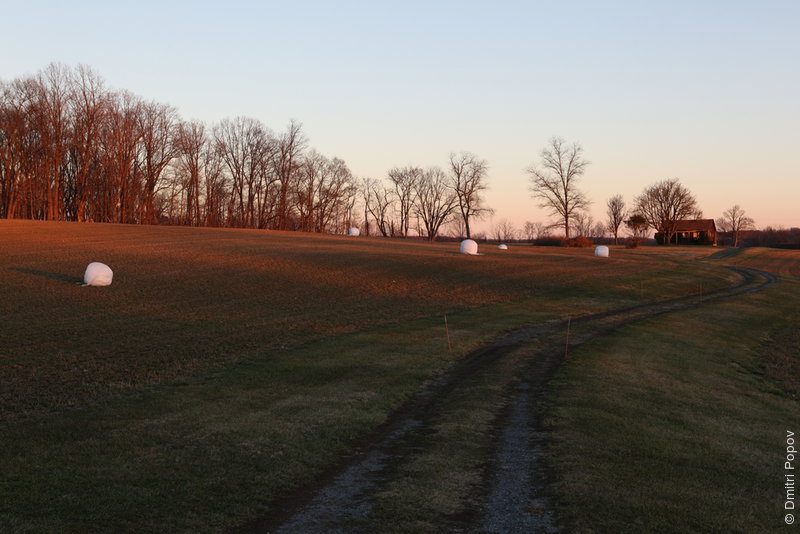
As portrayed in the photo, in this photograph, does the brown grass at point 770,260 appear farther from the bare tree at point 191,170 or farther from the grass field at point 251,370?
the bare tree at point 191,170

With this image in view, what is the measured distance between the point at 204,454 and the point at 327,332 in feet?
43.8

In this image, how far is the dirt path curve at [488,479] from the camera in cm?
841

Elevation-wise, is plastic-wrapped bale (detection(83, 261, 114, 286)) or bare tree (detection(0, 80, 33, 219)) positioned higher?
bare tree (detection(0, 80, 33, 219))

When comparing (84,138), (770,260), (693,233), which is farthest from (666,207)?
(84,138)

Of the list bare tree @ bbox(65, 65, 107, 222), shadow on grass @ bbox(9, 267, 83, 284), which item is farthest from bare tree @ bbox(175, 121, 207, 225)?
shadow on grass @ bbox(9, 267, 83, 284)

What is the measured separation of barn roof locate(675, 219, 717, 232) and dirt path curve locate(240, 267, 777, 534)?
13005 centimetres

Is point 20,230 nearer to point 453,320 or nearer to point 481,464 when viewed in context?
point 453,320

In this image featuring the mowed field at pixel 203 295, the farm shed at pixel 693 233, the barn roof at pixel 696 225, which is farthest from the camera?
the barn roof at pixel 696 225

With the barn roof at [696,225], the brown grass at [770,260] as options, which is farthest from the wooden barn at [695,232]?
the brown grass at [770,260]

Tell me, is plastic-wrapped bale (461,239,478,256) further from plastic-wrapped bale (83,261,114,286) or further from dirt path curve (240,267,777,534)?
dirt path curve (240,267,777,534)

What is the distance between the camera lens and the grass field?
9500 mm

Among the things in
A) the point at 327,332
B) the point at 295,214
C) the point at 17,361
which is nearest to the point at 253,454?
the point at 17,361

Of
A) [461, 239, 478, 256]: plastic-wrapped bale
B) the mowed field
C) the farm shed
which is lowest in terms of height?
the mowed field

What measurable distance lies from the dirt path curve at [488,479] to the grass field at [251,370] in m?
0.38
